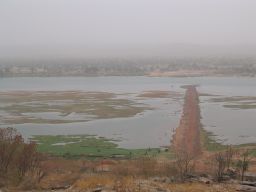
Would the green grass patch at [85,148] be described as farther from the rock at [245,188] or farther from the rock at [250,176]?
the rock at [245,188]

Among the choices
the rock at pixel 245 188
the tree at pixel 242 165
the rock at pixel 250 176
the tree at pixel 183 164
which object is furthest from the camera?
the tree at pixel 242 165

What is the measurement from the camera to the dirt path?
101ft

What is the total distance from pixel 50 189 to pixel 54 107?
32.6 metres

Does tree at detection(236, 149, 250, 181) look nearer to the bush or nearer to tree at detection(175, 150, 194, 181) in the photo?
tree at detection(175, 150, 194, 181)

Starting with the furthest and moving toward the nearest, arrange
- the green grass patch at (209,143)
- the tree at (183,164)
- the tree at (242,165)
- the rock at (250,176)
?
1. the green grass patch at (209,143)
2. the tree at (242,165)
3. the tree at (183,164)
4. the rock at (250,176)

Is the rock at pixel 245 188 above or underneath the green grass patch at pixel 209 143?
above

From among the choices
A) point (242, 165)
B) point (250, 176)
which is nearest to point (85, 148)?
point (242, 165)

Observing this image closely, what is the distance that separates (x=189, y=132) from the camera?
3622cm

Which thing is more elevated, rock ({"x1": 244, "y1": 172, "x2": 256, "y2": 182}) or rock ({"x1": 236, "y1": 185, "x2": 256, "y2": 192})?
rock ({"x1": 236, "y1": 185, "x2": 256, "y2": 192})

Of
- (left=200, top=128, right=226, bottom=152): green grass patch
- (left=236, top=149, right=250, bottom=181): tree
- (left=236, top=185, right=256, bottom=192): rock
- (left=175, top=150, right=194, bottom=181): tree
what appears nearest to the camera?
(left=236, top=185, right=256, bottom=192): rock

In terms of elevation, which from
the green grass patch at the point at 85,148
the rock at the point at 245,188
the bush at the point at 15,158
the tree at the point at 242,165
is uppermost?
the bush at the point at 15,158

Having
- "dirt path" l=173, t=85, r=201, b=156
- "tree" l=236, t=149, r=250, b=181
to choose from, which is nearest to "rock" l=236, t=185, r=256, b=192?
"tree" l=236, t=149, r=250, b=181

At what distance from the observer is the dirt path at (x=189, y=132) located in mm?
30891

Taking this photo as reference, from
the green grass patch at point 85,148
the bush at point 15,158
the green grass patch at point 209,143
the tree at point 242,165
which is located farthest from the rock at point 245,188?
the green grass patch at point 209,143
